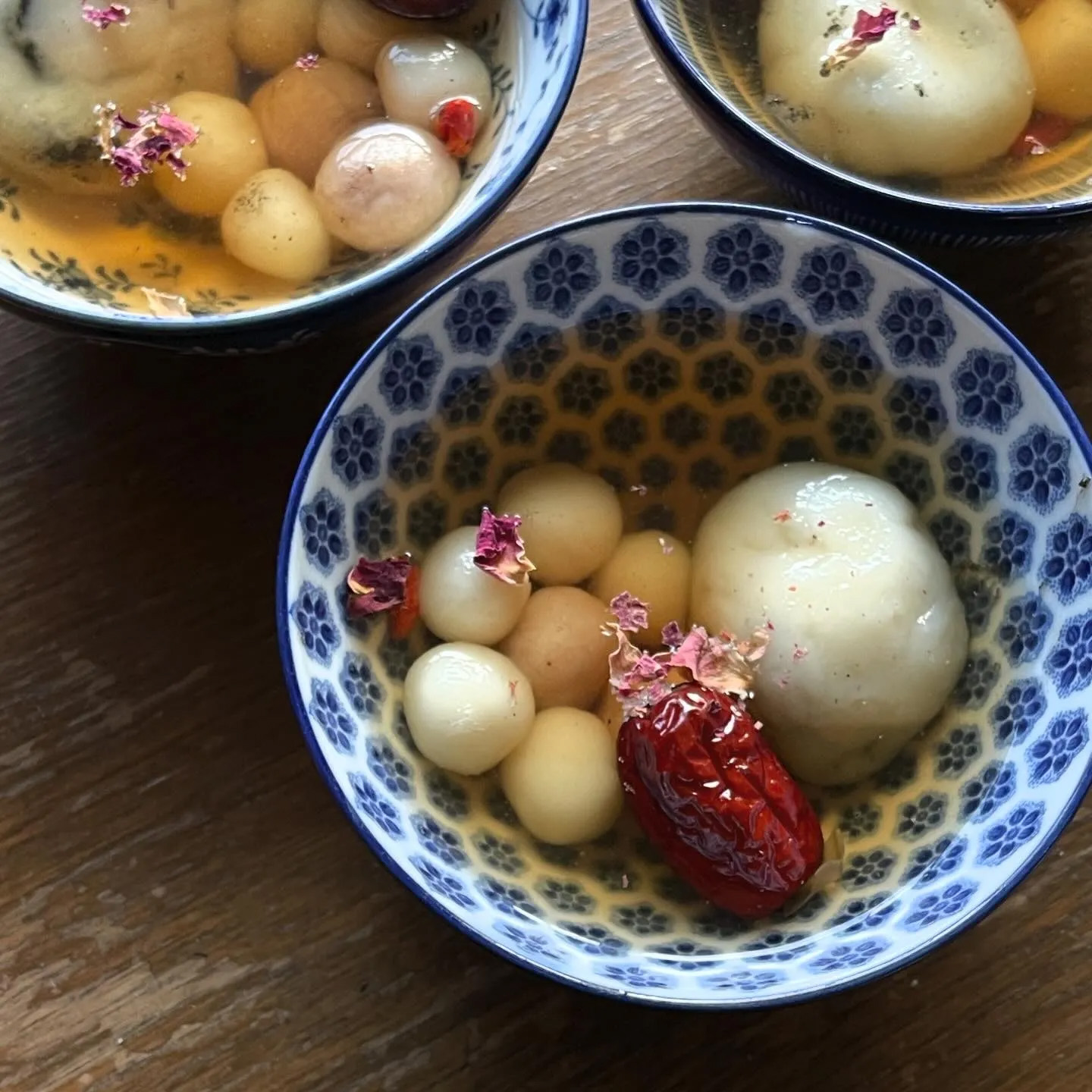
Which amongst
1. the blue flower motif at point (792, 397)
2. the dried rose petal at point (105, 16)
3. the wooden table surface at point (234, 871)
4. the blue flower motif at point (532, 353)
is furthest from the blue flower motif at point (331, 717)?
the dried rose petal at point (105, 16)

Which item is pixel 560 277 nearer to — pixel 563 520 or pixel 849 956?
pixel 563 520

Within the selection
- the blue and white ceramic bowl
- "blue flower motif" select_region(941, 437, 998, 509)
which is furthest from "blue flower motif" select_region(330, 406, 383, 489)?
"blue flower motif" select_region(941, 437, 998, 509)

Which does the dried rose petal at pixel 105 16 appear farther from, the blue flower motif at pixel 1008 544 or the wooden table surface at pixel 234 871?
the blue flower motif at pixel 1008 544

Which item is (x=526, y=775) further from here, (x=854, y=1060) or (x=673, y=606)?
(x=854, y=1060)

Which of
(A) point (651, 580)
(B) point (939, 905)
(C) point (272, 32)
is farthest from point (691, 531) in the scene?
(C) point (272, 32)

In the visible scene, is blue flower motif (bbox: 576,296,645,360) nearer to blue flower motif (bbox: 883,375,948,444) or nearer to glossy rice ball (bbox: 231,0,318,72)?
blue flower motif (bbox: 883,375,948,444)

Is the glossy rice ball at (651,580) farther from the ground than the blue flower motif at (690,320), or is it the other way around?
the blue flower motif at (690,320)

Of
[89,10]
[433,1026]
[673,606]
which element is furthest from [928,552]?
[89,10]
